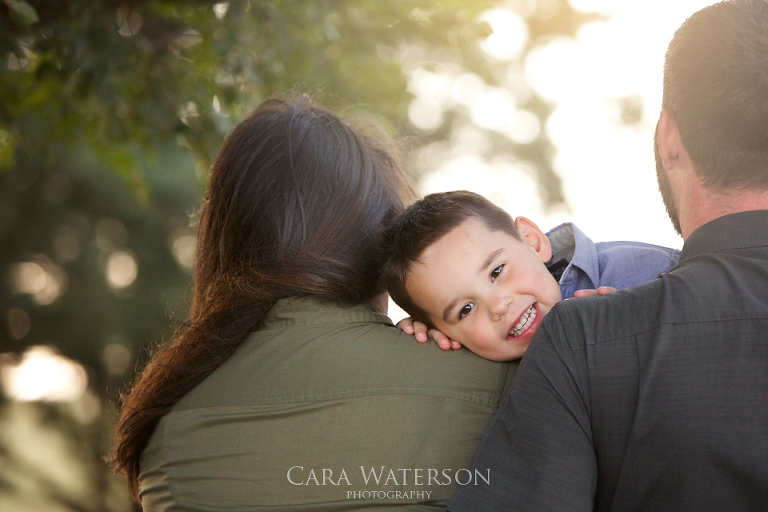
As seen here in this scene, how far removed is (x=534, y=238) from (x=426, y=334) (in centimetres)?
63

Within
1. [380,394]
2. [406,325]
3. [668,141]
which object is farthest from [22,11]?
[668,141]

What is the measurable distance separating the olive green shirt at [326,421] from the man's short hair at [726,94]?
0.65 meters

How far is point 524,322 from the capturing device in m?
1.94

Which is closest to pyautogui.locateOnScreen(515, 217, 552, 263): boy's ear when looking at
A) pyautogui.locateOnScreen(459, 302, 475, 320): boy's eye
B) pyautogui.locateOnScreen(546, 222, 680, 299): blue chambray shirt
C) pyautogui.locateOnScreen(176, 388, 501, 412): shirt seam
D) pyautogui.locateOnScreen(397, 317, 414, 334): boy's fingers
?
pyautogui.locateOnScreen(546, 222, 680, 299): blue chambray shirt

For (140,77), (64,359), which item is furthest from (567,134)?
(140,77)

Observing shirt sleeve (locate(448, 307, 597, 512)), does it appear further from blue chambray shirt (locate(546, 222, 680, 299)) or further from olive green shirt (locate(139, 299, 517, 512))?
blue chambray shirt (locate(546, 222, 680, 299))

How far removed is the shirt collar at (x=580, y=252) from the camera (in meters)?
2.01

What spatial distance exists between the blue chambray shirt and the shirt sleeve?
0.65 metres

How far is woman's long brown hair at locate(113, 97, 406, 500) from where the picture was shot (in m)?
1.80

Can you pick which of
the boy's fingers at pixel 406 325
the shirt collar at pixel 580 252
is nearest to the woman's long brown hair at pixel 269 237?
the boy's fingers at pixel 406 325

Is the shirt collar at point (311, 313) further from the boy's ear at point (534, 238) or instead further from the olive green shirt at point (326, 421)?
the boy's ear at point (534, 238)

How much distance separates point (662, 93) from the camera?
1603 millimetres

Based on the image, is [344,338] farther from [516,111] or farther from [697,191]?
[516,111]

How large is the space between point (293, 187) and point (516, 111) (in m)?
10.5
